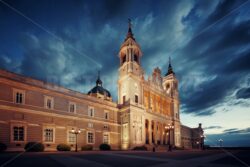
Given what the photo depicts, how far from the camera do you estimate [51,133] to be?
29688 millimetres

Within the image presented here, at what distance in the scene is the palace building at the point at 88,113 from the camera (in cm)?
2581

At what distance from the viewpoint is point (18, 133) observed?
25547 mm

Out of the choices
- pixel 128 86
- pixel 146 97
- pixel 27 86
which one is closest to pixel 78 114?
pixel 27 86

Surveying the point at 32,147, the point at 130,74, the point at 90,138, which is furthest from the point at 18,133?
the point at 130,74

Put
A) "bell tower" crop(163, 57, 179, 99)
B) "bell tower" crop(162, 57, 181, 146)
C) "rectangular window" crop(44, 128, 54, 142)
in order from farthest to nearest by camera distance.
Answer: "bell tower" crop(163, 57, 179, 99), "bell tower" crop(162, 57, 181, 146), "rectangular window" crop(44, 128, 54, 142)

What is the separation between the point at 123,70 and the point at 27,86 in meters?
Result: 26.2

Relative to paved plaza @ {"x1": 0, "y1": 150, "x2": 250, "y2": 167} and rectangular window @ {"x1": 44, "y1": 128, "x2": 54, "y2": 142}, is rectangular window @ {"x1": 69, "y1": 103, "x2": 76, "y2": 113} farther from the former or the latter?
paved plaza @ {"x1": 0, "y1": 150, "x2": 250, "y2": 167}

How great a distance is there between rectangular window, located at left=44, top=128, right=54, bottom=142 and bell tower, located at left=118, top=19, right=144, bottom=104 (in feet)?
64.2

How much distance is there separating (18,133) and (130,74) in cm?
2776

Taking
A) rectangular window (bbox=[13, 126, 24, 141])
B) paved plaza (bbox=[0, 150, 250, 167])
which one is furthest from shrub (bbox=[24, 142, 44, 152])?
paved plaza (bbox=[0, 150, 250, 167])

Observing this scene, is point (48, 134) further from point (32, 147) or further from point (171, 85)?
point (171, 85)

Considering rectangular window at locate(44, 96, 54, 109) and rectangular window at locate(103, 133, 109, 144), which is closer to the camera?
rectangular window at locate(44, 96, 54, 109)

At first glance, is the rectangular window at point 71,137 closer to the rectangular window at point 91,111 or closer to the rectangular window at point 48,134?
the rectangular window at point 48,134

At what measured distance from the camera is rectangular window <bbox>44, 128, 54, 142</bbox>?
28773 millimetres
